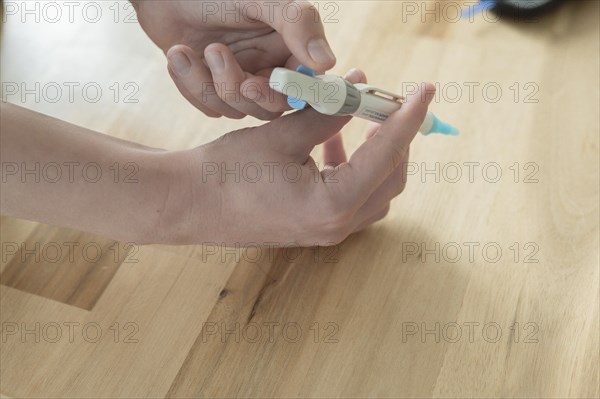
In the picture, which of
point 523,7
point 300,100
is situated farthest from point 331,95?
point 523,7

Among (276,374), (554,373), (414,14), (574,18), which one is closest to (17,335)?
(276,374)

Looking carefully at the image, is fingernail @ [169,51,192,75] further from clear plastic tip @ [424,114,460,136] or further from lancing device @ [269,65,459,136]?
→ clear plastic tip @ [424,114,460,136]

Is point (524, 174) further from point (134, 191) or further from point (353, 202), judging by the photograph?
point (134, 191)

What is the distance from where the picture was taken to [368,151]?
535mm

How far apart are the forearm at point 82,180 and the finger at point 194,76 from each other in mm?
81

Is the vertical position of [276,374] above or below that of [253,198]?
below

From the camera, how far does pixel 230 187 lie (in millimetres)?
536

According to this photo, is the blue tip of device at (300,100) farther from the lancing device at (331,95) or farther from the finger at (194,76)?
the finger at (194,76)

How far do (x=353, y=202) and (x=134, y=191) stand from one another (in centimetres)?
18

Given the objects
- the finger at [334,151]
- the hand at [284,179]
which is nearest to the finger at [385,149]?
the hand at [284,179]

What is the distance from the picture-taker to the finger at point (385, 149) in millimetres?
530

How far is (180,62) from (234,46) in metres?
0.11

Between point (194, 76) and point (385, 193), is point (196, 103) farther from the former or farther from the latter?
point (385, 193)

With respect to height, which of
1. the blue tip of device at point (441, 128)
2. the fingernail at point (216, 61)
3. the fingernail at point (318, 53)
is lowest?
the blue tip of device at point (441, 128)
